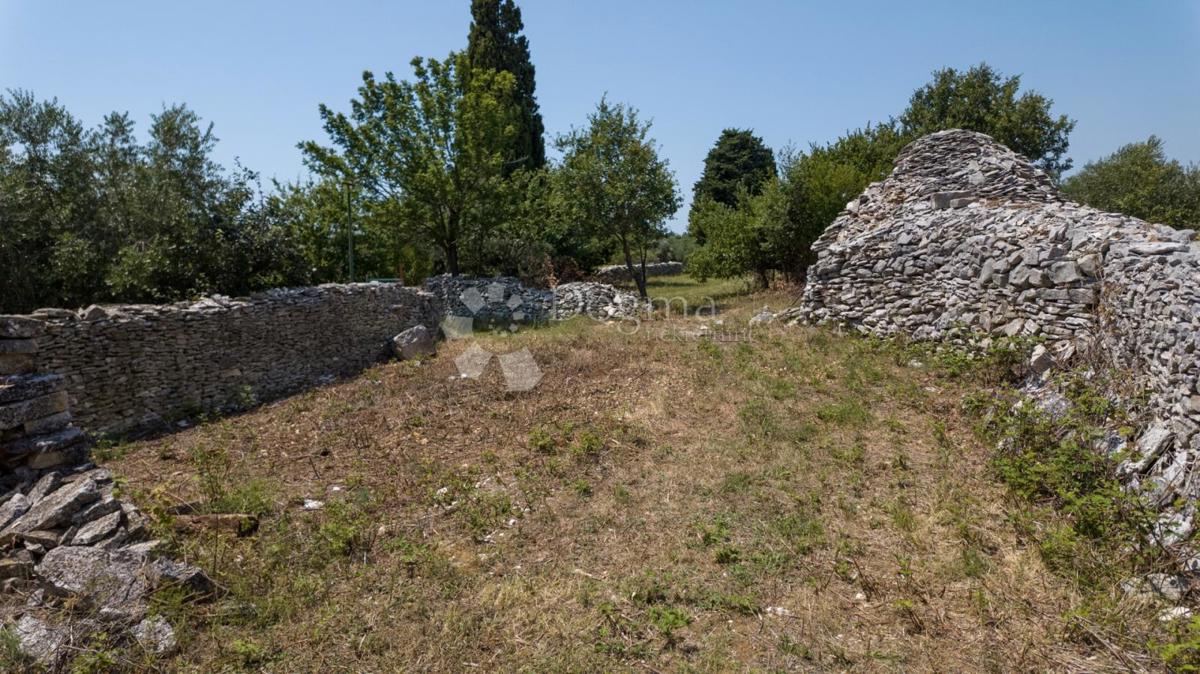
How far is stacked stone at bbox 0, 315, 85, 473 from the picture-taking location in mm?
4816

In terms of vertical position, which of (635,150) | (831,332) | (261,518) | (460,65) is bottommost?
(261,518)

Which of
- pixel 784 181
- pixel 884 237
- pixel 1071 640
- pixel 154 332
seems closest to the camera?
pixel 1071 640

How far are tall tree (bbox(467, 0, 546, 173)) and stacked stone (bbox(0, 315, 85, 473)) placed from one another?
2264cm

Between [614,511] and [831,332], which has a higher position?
[831,332]

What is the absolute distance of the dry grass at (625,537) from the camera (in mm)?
3645

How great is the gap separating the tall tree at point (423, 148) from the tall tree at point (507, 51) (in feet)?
24.1

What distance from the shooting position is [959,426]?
6891 millimetres

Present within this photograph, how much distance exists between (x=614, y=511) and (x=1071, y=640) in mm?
3561

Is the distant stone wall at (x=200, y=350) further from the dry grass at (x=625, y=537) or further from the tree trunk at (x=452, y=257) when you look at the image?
the tree trunk at (x=452, y=257)

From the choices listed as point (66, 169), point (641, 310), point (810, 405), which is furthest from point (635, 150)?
point (66, 169)

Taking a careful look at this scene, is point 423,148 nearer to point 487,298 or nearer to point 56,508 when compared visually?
point 487,298

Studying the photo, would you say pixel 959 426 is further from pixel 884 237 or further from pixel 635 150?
pixel 635 150

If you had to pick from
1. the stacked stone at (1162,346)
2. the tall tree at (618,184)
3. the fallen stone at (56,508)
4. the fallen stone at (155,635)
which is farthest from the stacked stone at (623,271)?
the fallen stone at (155,635)

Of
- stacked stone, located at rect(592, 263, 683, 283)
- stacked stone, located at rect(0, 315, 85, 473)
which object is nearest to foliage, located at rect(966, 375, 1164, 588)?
stacked stone, located at rect(0, 315, 85, 473)
